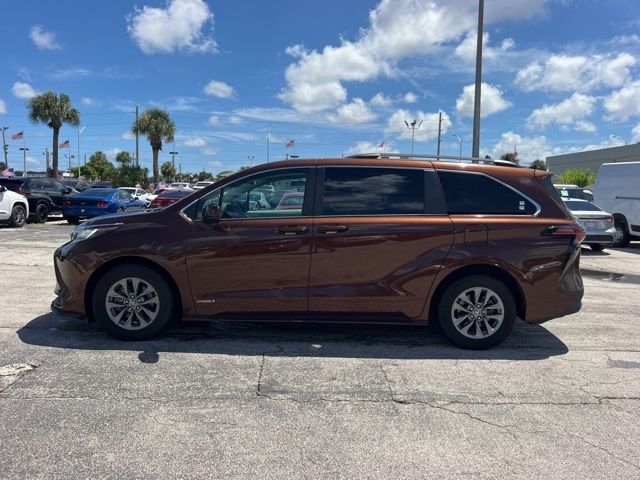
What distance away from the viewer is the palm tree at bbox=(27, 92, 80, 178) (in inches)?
1730

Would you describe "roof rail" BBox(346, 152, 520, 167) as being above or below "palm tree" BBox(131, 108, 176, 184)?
below

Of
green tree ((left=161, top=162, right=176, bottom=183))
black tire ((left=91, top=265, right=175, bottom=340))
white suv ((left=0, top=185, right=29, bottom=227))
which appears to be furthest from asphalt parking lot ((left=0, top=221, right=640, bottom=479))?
green tree ((left=161, top=162, right=176, bottom=183))

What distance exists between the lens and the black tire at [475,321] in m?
4.92

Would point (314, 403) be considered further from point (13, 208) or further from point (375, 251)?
point (13, 208)

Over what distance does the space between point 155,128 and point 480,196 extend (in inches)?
2044

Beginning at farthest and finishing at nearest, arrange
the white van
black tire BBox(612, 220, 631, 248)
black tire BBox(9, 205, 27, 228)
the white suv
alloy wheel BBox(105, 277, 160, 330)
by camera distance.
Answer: black tire BBox(9, 205, 27, 228) → the white suv → black tire BBox(612, 220, 631, 248) → the white van → alloy wheel BBox(105, 277, 160, 330)

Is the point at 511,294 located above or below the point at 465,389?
above

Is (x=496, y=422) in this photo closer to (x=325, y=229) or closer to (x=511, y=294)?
(x=511, y=294)

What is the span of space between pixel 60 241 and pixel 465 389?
11857mm

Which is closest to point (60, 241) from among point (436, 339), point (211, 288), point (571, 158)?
point (211, 288)

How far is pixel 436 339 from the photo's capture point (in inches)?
212

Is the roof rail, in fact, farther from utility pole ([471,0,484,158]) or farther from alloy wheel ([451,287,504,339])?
utility pole ([471,0,484,158])

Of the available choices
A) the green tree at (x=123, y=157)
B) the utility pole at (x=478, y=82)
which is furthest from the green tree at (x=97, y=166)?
the utility pole at (x=478, y=82)

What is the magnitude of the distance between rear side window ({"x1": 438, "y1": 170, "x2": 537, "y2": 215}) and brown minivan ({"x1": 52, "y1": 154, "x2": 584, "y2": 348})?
11 millimetres
